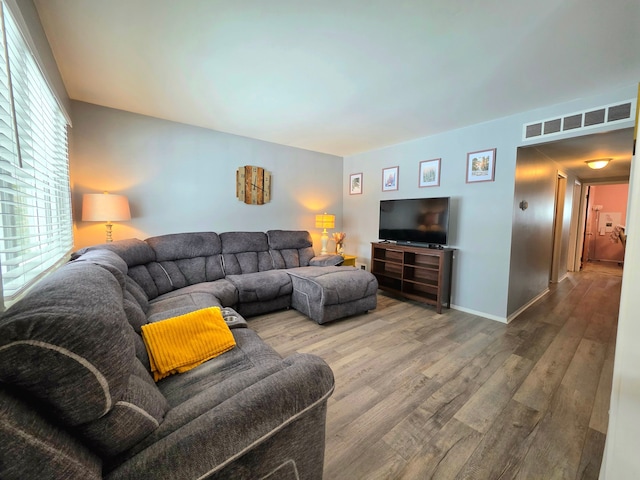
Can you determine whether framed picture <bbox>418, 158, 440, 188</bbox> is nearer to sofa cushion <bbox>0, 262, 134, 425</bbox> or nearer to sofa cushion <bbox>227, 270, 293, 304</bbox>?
sofa cushion <bbox>227, 270, 293, 304</bbox>

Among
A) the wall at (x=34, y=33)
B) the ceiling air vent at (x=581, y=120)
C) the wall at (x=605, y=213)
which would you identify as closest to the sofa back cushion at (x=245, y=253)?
the wall at (x=34, y=33)

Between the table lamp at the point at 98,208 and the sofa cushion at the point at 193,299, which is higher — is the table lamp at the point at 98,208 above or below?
above

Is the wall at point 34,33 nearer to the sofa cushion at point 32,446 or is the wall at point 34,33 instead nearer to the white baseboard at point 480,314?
the sofa cushion at point 32,446

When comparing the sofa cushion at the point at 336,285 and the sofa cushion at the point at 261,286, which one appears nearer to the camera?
the sofa cushion at the point at 336,285

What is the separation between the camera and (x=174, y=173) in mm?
3268

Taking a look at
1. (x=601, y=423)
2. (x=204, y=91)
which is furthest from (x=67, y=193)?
(x=601, y=423)

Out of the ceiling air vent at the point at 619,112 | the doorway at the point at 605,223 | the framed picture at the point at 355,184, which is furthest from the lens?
the doorway at the point at 605,223

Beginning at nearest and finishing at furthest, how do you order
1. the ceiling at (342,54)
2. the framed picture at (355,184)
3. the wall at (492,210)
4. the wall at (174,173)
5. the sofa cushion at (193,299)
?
the ceiling at (342,54) < the sofa cushion at (193,299) < the wall at (174,173) < the wall at (492,210) < the framed picture at (355,184)

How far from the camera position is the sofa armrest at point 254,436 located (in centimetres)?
66

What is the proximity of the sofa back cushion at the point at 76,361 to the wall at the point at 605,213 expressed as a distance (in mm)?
9834

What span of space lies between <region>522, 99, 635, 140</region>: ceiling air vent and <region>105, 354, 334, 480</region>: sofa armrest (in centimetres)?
323

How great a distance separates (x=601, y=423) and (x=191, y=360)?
242 centimetres

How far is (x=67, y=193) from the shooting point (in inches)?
89.7

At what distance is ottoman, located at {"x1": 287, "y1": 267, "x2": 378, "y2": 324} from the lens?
2.81 m
